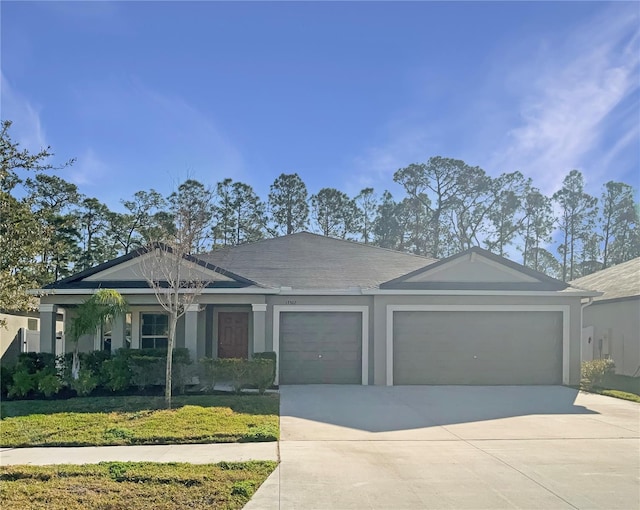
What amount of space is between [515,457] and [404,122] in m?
11.8

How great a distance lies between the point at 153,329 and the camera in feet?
50.9

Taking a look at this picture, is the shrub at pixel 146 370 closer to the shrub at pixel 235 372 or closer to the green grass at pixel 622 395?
the shrub at pixel 235 372

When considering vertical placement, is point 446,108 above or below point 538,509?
above

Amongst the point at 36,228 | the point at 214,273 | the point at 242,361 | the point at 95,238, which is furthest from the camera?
the point at 95,238

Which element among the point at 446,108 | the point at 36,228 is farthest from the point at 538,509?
the point at 446,108

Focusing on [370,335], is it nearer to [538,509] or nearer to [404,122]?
[404,122]

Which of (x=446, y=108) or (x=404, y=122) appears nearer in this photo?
(x=446, y=108)

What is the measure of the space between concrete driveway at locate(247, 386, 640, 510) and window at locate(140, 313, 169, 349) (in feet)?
17.6

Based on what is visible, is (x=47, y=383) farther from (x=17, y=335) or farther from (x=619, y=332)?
(x=619, y=332)

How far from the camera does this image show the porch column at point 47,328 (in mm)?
13820

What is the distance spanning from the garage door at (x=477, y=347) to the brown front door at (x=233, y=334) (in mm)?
4482

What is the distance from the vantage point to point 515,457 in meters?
6.90

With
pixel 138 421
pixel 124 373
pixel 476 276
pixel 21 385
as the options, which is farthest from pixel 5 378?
pixel 476 276

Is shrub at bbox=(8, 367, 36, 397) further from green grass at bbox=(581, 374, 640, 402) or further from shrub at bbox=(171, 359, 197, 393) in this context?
green grass at bbox=(581, 374, 640, 402)
